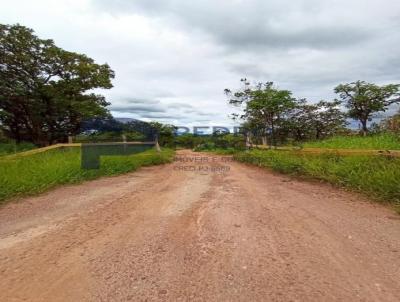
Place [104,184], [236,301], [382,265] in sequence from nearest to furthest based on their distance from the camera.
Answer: [236,301], [382,265], [104,184]

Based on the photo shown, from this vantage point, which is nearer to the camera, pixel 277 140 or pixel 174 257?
pixel 174 257

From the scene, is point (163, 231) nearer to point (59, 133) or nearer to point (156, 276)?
point (156, 276)

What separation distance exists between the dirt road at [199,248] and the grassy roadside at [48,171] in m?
0.82

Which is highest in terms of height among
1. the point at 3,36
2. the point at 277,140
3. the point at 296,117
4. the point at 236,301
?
the point at 3,36

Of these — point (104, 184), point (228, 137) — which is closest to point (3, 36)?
point (104, 184)

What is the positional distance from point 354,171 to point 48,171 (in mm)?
7220

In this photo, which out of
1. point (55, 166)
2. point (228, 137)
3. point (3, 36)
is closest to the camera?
point (55, 166)

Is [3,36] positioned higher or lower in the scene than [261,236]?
higher

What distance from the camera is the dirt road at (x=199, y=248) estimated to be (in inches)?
97.6

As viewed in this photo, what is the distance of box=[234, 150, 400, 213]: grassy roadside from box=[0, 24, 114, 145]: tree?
11306 millimetres

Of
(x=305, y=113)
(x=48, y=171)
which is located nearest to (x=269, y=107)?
(x=305, y=113)

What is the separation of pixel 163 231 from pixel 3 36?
14.9 metres

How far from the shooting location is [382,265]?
2891 millimetres

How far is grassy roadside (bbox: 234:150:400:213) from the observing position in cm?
561
